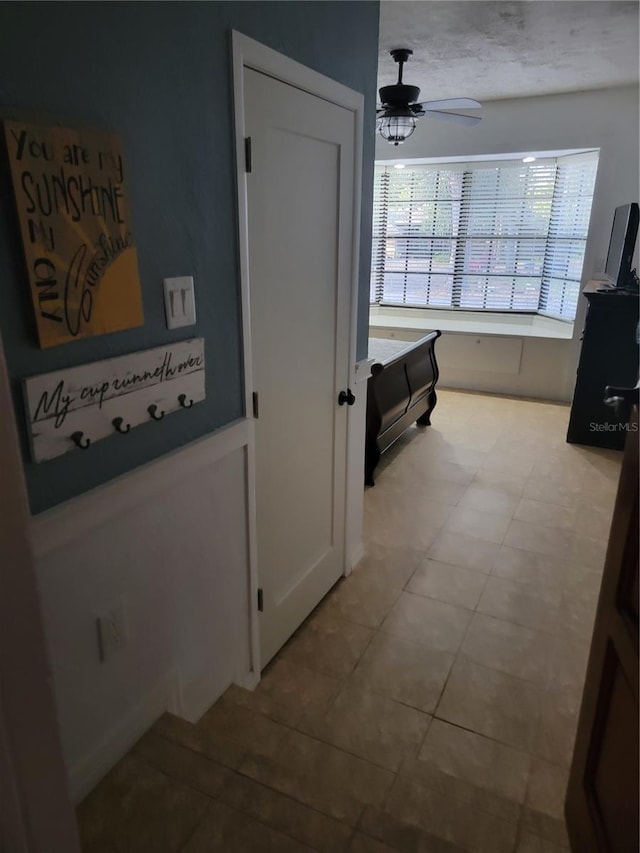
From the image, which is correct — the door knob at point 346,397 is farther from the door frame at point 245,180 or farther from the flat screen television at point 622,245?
the flat screen television at point 622,245

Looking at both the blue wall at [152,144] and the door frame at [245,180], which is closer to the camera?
the blue wall at [152,144]

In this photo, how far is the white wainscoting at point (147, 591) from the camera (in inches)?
52.9

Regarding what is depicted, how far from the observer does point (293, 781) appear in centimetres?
167

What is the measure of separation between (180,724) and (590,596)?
2000 mm

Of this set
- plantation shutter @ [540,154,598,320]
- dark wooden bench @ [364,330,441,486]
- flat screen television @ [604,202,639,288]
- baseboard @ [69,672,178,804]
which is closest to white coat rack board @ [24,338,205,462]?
→ baseboard @ [69,672,178,804]

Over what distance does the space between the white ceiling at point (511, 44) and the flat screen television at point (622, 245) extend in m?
1.00

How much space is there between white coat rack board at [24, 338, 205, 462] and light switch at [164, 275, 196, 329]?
2.3 inches

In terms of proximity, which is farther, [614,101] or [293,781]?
[614,101]

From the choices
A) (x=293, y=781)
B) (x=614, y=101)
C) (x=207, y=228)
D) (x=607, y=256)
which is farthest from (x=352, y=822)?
(x=614, y=101)

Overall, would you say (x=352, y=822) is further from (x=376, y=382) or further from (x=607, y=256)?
(x=607, y=256)

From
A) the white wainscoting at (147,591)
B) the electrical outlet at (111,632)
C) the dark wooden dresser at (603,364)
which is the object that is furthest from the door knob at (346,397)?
the dark wooden dresser at (603,364)

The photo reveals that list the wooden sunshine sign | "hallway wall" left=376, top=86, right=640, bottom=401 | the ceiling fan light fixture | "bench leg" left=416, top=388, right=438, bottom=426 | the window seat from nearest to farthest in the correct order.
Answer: the wooden sunshine sign
the ceiling fan light fixture
"hallway wall" left=376, top=86, right=640, bottom=401
"bench leg" left=416, top=388, right=438, bottom=426
the window seat

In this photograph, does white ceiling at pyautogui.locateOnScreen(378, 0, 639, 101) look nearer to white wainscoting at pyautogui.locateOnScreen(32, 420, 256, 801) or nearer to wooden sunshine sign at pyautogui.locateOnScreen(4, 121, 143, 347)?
wooden sunshine sign at pyautogui.locateOnScreen(4, 121, 143, 347)

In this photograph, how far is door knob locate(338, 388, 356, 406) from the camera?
2.51 meters
